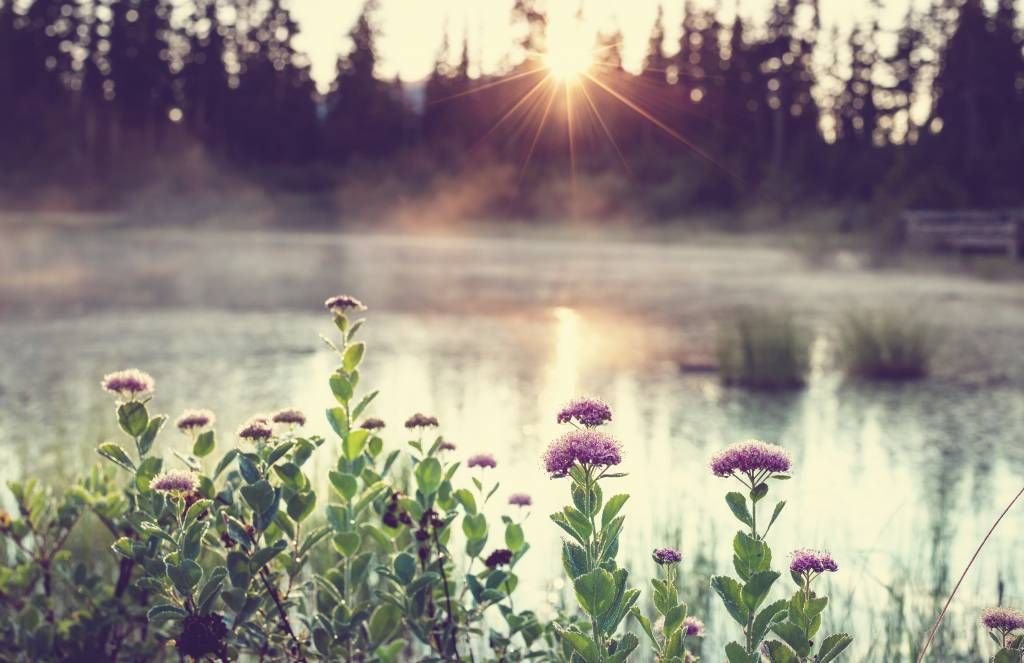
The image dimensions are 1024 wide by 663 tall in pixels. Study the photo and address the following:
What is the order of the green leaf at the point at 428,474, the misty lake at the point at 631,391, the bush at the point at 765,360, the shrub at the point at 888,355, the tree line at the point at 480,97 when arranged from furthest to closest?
the tree line at the point at 480,97
the shrub at the point at 888,355
the bush at the point at 765,360
the misty lake at the point at 631,391
the green leaf at the point at 428,474

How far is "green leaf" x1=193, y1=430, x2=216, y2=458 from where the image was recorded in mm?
1857

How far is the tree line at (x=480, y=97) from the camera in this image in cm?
3444

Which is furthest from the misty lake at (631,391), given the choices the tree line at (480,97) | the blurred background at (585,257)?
the tree line at (480,97)

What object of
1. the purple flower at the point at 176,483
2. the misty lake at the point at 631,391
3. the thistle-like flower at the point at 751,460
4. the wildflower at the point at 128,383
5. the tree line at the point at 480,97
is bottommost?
the misty lake at the point at 631,391

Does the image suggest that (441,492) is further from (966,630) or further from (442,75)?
(442,75)

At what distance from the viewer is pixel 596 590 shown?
4.42 feet

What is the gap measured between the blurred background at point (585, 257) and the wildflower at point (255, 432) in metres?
1.47

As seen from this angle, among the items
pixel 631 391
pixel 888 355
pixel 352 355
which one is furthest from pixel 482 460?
pixel 888 355

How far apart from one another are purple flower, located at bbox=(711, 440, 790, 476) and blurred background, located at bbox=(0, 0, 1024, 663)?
3.80 feet

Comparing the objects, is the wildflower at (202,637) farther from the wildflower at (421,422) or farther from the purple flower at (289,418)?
the wildflower at (421,422)

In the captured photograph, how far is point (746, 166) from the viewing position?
96.3ft

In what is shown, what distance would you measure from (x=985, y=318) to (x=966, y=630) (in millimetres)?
8463

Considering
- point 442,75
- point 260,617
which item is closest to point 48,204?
point 442,75

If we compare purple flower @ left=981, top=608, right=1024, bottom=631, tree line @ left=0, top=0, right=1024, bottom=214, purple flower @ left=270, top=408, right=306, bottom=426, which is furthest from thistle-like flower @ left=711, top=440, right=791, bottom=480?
tree line @ left=0, top=0, right=1024, bottom=214
